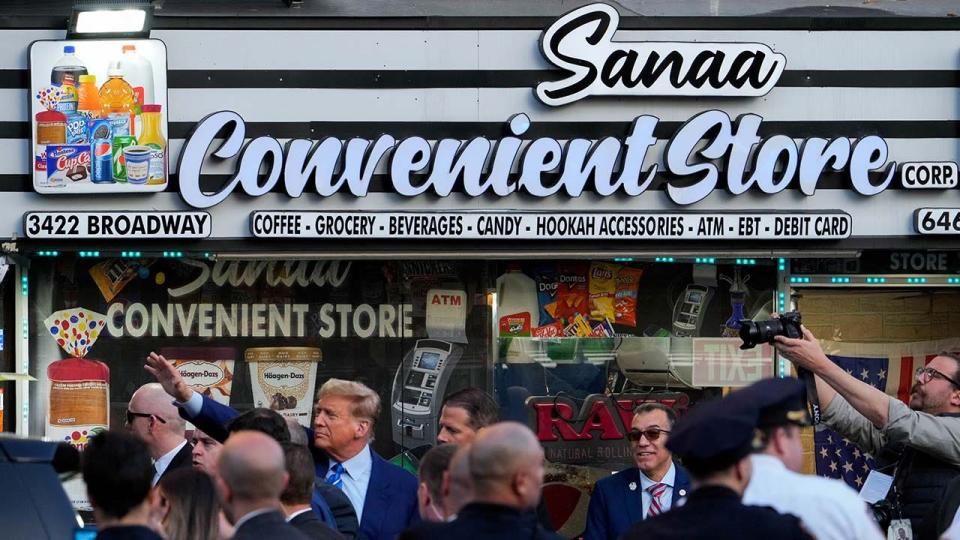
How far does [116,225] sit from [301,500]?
3.92m

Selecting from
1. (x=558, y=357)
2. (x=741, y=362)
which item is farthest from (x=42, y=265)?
(x=741, y=362)

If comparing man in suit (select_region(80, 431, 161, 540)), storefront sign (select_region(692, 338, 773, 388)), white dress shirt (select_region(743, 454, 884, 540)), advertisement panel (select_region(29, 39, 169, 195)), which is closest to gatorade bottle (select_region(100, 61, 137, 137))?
advertisement panel (select_region(29, 39, 169, 195))

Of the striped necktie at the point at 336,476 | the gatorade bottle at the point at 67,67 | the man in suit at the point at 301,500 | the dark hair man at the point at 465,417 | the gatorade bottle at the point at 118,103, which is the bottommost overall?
the striped necktie at the point at 336,476

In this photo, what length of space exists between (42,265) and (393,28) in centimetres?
279

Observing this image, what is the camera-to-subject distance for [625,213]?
349 inches

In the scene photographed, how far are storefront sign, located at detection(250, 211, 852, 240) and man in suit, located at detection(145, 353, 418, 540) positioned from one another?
Answer: 1769 millimetres

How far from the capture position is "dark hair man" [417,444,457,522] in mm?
5167

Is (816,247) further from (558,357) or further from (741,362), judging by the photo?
(558,357)

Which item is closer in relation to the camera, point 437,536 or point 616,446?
point 437,536

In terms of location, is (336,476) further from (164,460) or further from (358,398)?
(164,460)

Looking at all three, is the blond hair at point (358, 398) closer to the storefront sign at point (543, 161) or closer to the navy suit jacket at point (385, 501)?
the navy suit jacket at point (385, 501)

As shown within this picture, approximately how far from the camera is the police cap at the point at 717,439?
4020 millimetres

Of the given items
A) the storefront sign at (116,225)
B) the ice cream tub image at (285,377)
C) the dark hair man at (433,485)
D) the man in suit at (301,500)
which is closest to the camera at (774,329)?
the dark hair man at (433,485)

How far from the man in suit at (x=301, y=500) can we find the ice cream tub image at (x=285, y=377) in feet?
12.7
